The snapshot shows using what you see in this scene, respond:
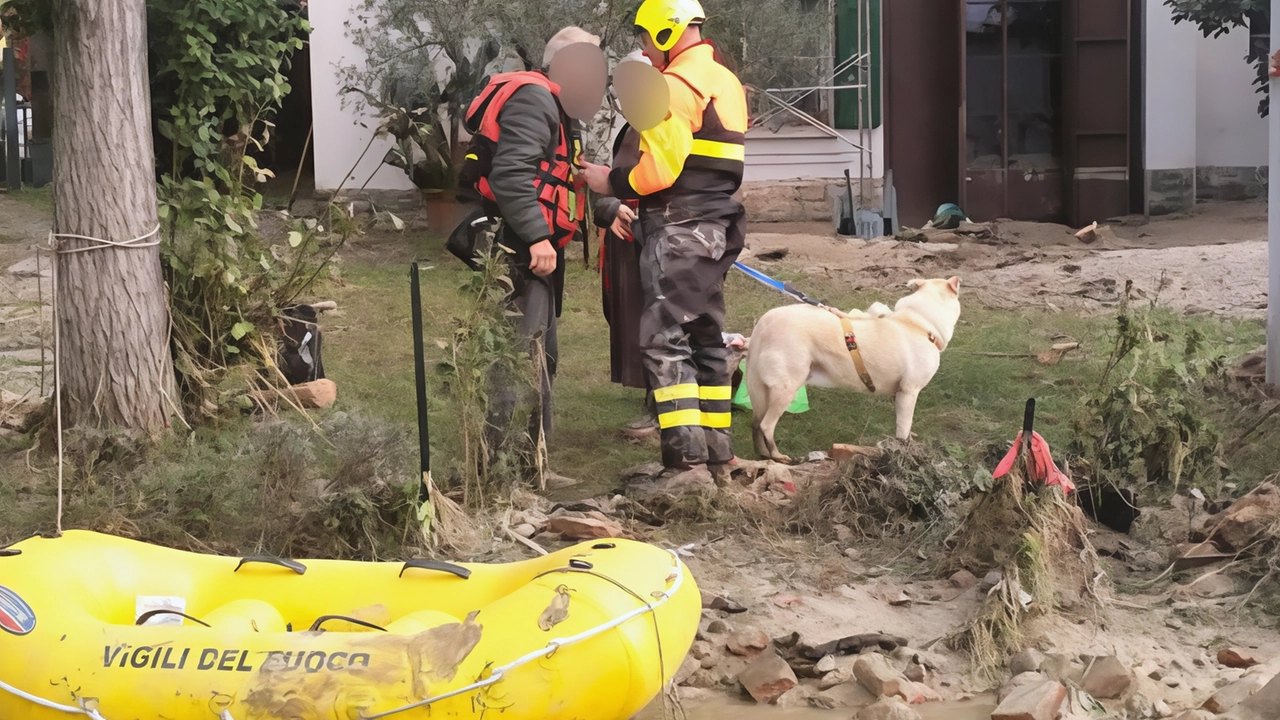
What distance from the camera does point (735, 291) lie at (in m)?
10.9

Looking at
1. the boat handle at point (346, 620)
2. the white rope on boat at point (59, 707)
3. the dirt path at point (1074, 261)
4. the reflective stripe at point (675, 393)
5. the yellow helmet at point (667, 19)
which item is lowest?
the white rope on boat at point (59, 707)

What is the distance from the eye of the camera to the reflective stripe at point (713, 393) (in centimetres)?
607

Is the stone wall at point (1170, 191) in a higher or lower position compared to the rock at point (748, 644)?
higher

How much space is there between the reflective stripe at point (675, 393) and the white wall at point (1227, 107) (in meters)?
11.1

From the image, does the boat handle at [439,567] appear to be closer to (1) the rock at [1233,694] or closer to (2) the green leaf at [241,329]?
(1) the rock at [1233,694]

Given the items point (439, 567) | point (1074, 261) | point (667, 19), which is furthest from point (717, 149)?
point (1074, 261)

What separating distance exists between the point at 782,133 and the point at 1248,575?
10449mm

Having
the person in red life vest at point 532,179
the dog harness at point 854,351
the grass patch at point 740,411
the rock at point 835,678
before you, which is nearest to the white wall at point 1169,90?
the grass patch at point 740,411

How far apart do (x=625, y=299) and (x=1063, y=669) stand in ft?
11.1

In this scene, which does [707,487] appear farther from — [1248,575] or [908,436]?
[1248,575]

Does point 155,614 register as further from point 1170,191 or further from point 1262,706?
point 1170,191

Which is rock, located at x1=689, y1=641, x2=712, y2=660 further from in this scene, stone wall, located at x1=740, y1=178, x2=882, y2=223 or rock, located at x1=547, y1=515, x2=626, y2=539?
stone wall, located at x1=740, y1=178, x2=882, y2=223

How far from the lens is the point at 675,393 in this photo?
580 cm

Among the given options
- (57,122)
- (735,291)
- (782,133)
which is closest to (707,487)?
(57,122)
